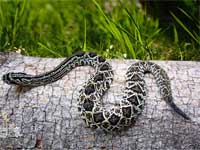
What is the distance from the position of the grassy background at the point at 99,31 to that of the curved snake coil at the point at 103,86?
769 mm

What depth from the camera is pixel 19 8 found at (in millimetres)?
7812

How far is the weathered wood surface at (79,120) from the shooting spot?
5.12 metres

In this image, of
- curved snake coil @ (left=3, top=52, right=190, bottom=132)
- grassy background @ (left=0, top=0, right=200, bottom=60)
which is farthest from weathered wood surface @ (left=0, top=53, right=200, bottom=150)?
grassy background @ (left=0, top=0, right=200, bottom=60)

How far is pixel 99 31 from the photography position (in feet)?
26.5

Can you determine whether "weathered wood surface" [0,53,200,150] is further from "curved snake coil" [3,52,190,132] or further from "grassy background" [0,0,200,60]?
"grassy background" [0,0,200,60]

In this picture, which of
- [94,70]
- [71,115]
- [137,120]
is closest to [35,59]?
[94,70]

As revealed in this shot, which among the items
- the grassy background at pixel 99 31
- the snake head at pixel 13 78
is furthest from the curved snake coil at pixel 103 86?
the grassy background at pixel 99 31

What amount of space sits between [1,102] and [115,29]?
76.9 inches

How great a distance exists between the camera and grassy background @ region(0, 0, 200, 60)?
671cm

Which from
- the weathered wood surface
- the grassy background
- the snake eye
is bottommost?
the weathered wood surface

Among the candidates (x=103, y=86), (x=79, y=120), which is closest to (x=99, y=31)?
(x=103, y=86)

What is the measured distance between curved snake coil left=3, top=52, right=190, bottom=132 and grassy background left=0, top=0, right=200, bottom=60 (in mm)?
769

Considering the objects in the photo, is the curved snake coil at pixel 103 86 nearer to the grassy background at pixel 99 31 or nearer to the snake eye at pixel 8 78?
the snake eye at pixel 8 78

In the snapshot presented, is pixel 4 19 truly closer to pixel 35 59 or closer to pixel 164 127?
pixel 35 59
